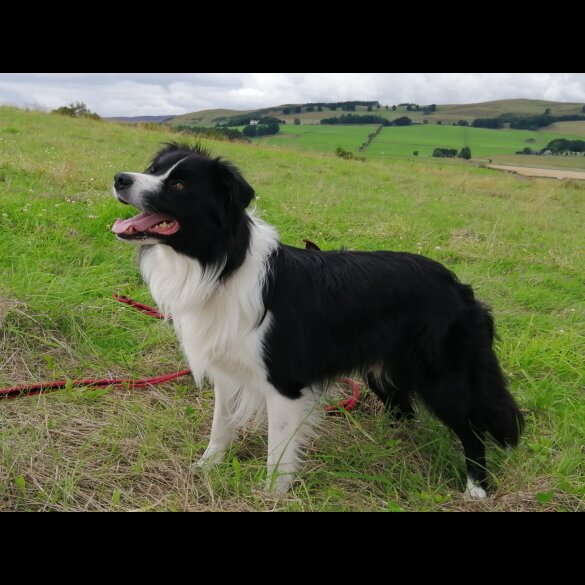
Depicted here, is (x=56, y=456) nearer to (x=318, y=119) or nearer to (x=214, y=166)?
(x=214, y=166)

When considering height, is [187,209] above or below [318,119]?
above

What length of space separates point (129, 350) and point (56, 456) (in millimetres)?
1284

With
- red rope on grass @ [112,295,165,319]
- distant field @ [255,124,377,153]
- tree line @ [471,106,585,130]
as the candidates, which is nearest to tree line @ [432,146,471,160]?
distant field @ [255,124,377,153]

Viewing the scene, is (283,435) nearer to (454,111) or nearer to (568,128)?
(568,128)

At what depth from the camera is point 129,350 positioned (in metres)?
3.91

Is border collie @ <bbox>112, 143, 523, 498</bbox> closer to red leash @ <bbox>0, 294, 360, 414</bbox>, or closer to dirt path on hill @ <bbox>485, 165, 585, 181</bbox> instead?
red leash @ <bbox>0, 294, 360, 414</bbox>

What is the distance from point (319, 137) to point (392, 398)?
20217mm

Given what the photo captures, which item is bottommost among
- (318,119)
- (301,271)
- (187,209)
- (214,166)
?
(318,119)

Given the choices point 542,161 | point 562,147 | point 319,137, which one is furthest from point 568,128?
point 319,137

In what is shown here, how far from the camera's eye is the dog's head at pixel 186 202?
244 cm

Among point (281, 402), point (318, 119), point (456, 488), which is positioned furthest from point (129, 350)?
point (318, 119)

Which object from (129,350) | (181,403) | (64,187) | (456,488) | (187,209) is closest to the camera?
(187,209)

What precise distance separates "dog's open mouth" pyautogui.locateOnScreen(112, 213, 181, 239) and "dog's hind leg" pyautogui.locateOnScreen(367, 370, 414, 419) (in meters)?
1.59

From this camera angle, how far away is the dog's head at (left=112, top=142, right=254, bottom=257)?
244 centimetres
